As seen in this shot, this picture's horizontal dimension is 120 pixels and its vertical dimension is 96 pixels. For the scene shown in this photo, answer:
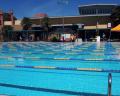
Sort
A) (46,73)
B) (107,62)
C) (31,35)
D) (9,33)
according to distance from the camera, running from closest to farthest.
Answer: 1. (46,73)
2. (107,62)
3. (9,33)
4. (31,35)

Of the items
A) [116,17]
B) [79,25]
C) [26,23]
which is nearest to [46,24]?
[26,23]

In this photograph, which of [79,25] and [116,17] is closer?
[116,17]

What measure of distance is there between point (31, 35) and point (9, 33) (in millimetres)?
4328

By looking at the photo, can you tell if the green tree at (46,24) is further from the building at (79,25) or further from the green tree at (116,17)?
the green tree at (116,17)

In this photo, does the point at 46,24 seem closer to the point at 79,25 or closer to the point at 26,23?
the point at 26,23

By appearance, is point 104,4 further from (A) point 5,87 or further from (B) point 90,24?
(A) point 5,87

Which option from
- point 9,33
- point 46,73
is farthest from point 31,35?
point 46,73

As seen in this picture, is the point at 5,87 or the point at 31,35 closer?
the point at 5,87

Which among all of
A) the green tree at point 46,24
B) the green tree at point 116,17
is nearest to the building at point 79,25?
the green tree at point 46,24

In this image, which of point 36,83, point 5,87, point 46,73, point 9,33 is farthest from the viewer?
point 9,33

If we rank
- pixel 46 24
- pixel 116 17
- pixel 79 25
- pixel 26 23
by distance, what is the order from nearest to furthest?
pixel 116 17 < pixel 79 25 < pixel 46 24 < pixel 26 23

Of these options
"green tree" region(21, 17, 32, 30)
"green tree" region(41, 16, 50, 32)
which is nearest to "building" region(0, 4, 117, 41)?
"green tree" region(41, 16, 50, 32)

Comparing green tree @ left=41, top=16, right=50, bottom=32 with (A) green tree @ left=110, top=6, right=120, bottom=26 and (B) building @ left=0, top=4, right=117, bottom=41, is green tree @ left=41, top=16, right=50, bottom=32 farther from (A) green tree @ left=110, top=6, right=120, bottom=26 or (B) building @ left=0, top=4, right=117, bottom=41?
(A) green tree @ left=110, top=6, right=120, bottom=26

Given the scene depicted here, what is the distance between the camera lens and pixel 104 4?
64250mm
